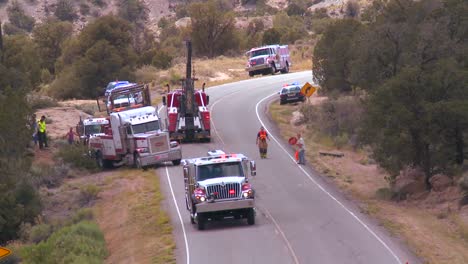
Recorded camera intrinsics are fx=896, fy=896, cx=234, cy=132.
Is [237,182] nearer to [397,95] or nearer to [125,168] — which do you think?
[397,95]

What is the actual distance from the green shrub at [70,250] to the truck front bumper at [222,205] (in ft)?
10.8

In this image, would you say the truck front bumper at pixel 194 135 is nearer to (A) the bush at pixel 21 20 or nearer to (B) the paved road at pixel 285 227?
(B) the paved road at pixel 285 227

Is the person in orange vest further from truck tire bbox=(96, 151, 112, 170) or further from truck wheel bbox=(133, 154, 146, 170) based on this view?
truck tire bbox=(96, 151, 112, 170)

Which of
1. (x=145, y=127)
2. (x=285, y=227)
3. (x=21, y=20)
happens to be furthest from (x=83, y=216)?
(x=21, y=20)

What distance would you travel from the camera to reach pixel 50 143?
50656mm

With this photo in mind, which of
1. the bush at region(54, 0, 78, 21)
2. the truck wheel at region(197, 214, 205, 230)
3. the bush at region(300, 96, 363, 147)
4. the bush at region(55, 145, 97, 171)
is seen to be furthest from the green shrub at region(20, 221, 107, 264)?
the bush at region(54, 0, 78, 21)

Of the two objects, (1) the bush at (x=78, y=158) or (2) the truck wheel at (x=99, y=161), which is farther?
(1) the bush at (x=78, y=158)

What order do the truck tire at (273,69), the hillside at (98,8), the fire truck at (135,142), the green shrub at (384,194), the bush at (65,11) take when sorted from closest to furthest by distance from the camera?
1. the green shrub at (384,194)
2. the fire truck at (135,142)
3. the truck tire at (273,69)
4. the bush at (65,11)
5. the hillside at (98,8)

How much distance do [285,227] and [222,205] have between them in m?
2.34

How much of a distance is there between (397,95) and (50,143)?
2286cm

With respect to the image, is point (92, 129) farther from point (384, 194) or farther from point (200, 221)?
point (200, 221)

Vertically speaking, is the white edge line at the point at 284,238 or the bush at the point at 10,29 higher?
the bush at the point at 10,29

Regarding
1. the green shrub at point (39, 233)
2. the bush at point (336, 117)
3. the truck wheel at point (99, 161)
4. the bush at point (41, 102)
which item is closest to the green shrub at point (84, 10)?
the bush at point (41, 102)

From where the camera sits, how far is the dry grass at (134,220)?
85.4ft
